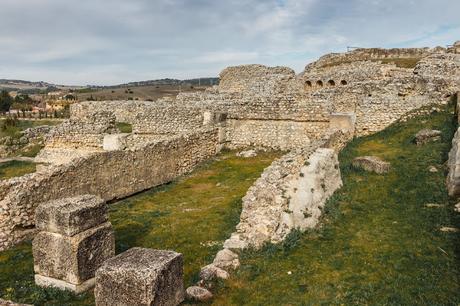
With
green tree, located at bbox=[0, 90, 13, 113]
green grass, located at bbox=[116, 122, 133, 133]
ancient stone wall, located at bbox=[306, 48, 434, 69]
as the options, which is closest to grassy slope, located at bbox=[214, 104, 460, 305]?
green grass, located at bbox=[116, 122, 133, 133]

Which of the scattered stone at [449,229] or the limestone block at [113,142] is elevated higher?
the limestone block at [113,142]

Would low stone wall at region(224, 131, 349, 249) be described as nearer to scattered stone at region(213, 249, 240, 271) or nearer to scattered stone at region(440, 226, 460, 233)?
scattered stone at region(213, 249, 240, 271)

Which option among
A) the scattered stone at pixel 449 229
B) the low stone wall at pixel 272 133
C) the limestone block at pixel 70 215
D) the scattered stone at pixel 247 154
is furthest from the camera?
the scattered stone at pixel 247 154

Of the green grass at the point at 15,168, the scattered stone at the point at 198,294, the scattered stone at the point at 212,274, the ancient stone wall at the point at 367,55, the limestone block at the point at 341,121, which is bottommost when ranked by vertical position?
the green grass at the point at 15,168

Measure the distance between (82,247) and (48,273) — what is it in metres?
0.87

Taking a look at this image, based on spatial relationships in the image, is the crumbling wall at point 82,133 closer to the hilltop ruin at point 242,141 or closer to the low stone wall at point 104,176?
the hilltop ruin at point 242,141

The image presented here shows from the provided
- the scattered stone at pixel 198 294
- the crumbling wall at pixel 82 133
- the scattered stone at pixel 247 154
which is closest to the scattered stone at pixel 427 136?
the scattered stone at pixel 247 154

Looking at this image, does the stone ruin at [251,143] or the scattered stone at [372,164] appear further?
the scattered stone at [372,164]

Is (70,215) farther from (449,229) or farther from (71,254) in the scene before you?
(449,229)

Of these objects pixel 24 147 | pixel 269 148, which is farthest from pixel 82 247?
pixel 24 147

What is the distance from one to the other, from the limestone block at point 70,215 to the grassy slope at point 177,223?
113cm

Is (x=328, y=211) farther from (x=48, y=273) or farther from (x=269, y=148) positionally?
(x=269, y=148)

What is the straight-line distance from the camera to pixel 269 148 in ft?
60.9

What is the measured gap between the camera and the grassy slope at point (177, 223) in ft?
26.0
